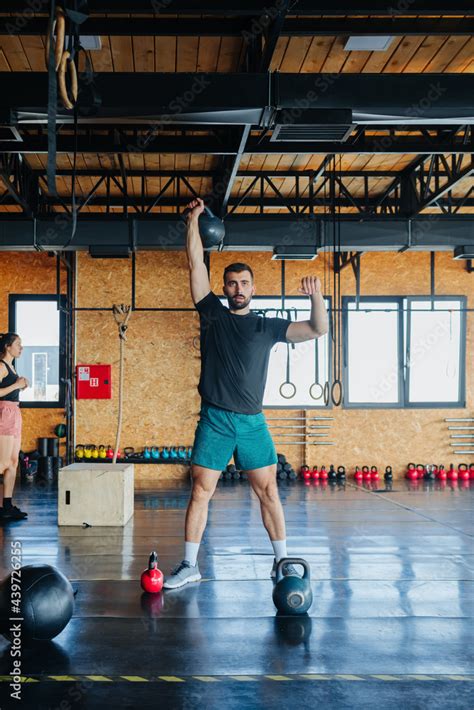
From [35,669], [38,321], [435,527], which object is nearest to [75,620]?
[35,669]

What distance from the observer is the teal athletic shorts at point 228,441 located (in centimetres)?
306

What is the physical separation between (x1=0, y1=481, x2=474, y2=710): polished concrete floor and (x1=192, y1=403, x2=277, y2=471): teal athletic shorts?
0.61 m

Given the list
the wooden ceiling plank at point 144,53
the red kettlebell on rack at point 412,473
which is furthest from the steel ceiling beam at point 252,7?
the red kettlebell on rack at point 412,473

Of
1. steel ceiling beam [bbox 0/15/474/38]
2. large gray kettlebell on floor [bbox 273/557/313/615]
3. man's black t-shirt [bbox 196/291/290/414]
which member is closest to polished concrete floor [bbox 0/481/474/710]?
large gray kettlebell on floor [bbox 273/557/313/615]

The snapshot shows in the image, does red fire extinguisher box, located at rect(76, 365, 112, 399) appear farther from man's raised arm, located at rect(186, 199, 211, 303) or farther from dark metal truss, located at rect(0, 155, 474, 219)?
man's raised arm, located at rect(186, 199, 211, 303)

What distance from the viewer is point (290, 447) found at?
28.0ft

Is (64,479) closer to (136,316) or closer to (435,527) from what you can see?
(435,527)

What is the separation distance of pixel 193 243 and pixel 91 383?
5.67 m

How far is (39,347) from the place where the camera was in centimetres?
855

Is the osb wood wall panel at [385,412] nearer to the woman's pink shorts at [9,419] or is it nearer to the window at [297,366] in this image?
the window at [297,366]

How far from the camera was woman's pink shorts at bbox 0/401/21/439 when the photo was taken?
4.86 metres

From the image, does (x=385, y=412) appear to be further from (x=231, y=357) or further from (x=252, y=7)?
(x=252, y=7)

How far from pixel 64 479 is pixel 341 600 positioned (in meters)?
2.52

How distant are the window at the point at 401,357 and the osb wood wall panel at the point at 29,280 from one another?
3.87 meters
